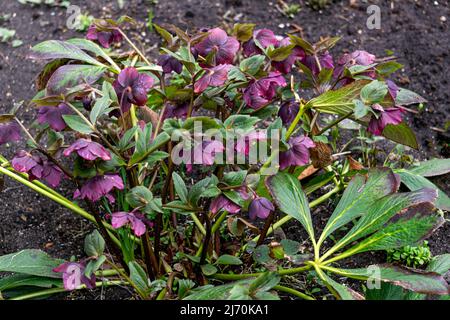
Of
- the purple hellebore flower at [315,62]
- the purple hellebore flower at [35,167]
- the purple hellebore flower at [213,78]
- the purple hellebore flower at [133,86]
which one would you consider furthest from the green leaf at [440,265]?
the purple hellebore flower at [35,167]

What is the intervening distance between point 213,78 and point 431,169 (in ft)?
2.63

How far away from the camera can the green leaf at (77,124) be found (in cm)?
127

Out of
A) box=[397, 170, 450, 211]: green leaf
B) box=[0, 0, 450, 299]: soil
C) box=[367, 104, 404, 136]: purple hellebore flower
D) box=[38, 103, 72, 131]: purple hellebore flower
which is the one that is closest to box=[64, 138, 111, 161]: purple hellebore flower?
box=[38, 103, 72, 131]: purple hellebore flower

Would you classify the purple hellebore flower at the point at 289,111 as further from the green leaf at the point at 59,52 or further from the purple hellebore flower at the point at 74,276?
the purple hellebore flower at the point at 74,276

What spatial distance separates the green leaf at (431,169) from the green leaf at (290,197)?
1.74ft

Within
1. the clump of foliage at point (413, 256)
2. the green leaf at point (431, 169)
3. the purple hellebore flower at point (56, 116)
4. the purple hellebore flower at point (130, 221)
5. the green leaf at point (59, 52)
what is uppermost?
the green leaf at point (59, 52)

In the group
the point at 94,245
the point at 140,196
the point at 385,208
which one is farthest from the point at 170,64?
the point at 385,208

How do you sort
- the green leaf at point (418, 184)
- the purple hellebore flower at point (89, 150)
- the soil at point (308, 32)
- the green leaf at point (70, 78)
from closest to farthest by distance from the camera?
the purple hellebore flower at point (89, 150), the green leaf at point (70, 78), the green leaf at point (418, 184), the soil at point (308, 32)

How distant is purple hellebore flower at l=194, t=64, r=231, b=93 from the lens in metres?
1.32

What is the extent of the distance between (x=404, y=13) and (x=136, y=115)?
140 cm

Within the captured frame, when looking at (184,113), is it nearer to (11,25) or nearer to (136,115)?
(136,115)

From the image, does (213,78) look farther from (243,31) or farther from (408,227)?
(408,227)

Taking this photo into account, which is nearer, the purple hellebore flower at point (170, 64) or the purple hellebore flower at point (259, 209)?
the purple hellebore flower at point (259, 209)
